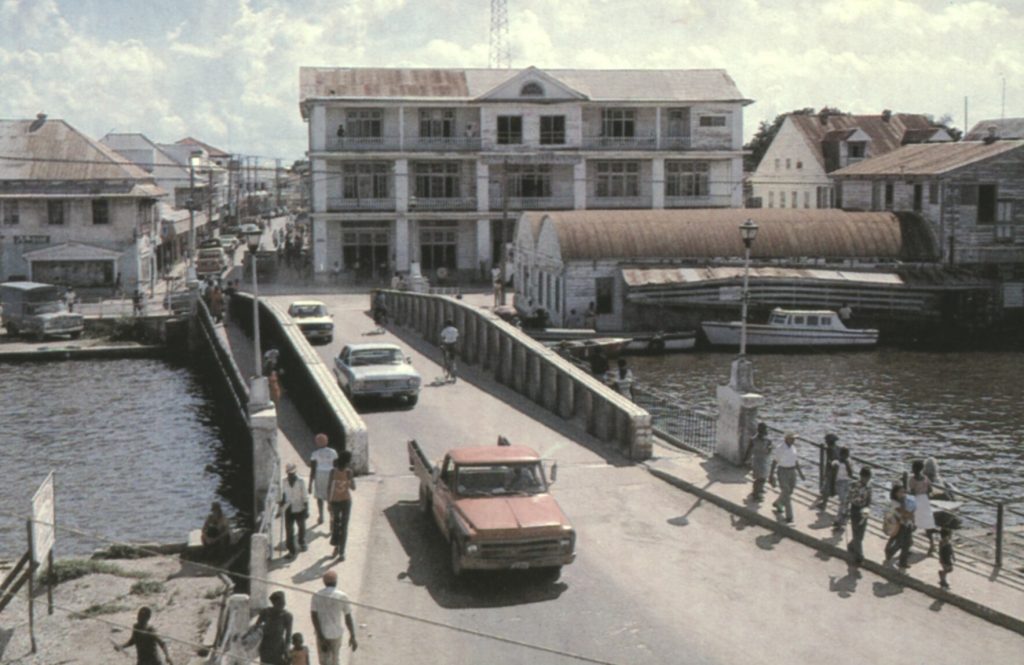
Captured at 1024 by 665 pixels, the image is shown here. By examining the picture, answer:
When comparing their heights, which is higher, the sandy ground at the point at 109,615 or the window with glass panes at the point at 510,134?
the window with glass panes at the point at 510,134

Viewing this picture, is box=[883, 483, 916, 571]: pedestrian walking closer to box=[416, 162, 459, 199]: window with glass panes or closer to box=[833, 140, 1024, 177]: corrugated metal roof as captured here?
box=[833, 140, 1024, 177]: corrugated metal roof

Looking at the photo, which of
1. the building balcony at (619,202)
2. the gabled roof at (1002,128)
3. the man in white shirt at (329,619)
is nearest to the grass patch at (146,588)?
the man in white shirt at (329,619)

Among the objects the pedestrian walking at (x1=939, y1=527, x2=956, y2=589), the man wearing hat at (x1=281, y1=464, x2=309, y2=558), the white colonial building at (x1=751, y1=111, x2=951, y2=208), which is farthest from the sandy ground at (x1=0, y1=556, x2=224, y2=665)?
the white colonial building at (x1=751, y1=111, x2=951, y2=208)

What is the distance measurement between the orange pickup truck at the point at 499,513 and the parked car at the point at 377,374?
11611 mm

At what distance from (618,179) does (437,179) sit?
494 inches

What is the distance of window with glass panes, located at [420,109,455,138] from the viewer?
266 ft

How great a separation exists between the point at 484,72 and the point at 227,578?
6516cm

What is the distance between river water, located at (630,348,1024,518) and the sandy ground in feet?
62.3

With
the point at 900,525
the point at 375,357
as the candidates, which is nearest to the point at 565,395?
the point at 375,357

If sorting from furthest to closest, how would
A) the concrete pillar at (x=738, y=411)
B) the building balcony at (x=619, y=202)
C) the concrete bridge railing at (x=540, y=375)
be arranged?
the building balcony at (x=619, y=202), the concrete bridge railing at (x=540, y=375), the concrete pillar at (x=738, y=411)

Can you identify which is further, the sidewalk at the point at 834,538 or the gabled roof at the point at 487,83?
the gabled roof at the point at 487,83

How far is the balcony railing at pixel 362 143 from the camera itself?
79688 millimetres

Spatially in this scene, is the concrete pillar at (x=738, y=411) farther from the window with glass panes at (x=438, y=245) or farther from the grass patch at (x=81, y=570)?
the window with glass panes at (x=438, y=245)

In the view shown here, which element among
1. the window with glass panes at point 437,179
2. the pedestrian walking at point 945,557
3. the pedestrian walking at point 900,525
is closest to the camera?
the pedestrian walking at point 945,557
